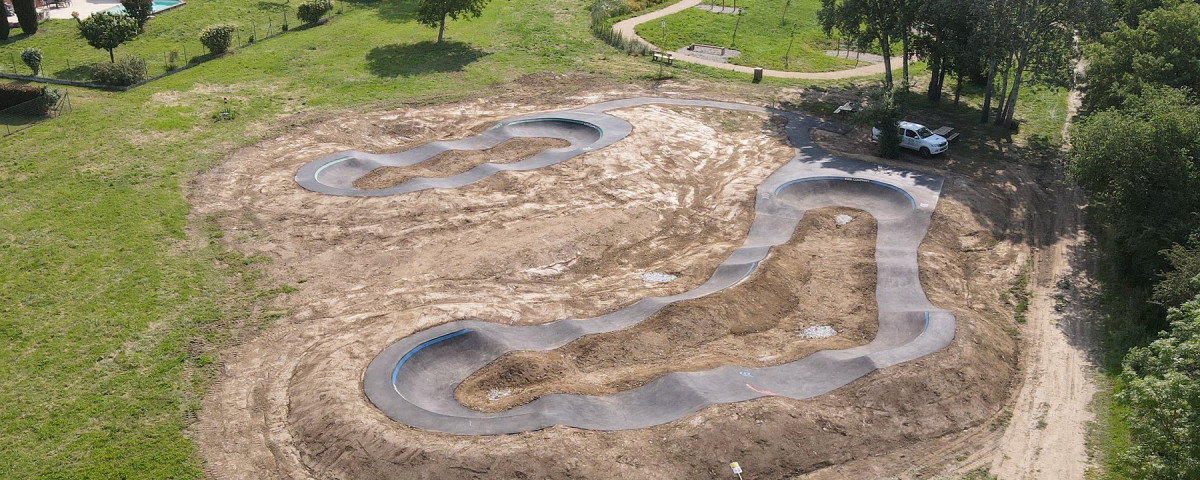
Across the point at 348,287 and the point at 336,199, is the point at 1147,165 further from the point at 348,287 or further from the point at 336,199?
the point at 336,199

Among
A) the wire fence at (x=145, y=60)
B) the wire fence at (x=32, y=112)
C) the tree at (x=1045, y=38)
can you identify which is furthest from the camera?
the wire fence at (x=145, y=60)

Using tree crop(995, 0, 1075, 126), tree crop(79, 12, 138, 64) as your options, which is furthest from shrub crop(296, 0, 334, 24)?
tree crop(995, 0, 1075, 126)

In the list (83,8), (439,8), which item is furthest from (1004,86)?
(83,8)

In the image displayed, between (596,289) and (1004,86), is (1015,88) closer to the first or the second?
(1004,86)

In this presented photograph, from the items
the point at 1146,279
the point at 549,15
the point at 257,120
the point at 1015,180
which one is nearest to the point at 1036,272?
the point at 1146,279

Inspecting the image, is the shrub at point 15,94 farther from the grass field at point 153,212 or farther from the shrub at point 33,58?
Result: the shrub at point 33,58

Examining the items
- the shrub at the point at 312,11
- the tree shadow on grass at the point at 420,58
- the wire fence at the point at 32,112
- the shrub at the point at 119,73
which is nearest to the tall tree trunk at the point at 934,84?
the tree shadow on grass at the point at 420,58

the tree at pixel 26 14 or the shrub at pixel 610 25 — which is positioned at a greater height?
the tree at pixel 26 14
